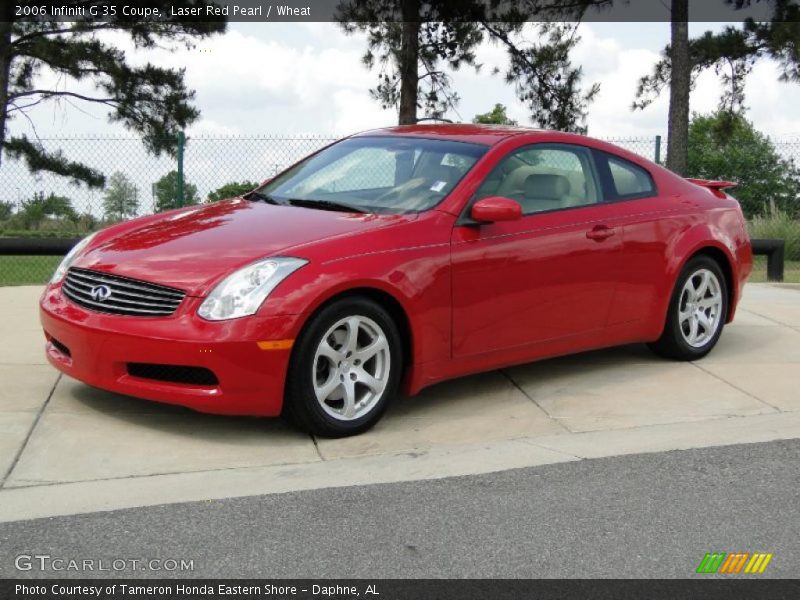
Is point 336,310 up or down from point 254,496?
up

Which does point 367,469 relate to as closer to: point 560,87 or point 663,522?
point 663,522

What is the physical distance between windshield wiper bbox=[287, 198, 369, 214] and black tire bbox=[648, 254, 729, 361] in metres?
2.37

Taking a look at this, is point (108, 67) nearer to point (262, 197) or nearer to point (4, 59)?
point (4, 59)

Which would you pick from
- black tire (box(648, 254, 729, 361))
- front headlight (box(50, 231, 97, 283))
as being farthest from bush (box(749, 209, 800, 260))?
front headlight (box(50, 231, 97, 283))

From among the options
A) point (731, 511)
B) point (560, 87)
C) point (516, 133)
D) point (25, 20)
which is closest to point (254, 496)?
point (731, 511)

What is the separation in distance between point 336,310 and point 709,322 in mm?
3300

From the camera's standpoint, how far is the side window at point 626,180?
734cm

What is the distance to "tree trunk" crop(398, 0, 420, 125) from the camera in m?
18.0

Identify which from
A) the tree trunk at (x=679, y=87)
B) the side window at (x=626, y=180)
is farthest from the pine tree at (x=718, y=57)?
the side window at (x=626, y=180)

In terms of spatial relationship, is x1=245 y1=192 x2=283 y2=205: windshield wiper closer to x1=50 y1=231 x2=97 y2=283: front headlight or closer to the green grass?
x1=50 y1=231 x2=97 y2=283: front headlight

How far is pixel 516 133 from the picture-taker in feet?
23.1

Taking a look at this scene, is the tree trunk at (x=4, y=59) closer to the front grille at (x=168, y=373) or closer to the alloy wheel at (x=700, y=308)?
the alloy wheel at (x=700, y=308)

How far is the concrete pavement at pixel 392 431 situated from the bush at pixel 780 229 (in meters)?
12.3

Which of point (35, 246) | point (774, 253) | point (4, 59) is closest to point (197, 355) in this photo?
point (35, 246)
